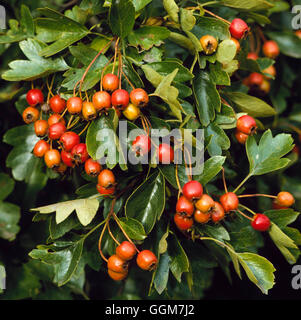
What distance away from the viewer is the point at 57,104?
89cm

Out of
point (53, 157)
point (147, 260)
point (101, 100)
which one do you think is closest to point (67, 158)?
point (53, 157)

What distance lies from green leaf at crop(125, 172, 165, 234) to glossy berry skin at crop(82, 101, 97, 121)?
0.18 meters

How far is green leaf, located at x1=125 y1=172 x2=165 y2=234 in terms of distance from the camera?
863mm

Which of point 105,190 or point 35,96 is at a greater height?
point 35,96

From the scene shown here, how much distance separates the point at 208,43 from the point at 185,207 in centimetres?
36

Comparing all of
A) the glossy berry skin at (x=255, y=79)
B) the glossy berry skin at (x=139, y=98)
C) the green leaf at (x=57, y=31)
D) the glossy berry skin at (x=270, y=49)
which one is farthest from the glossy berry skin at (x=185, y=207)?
the glossy berry skin at (x=270, y=49)

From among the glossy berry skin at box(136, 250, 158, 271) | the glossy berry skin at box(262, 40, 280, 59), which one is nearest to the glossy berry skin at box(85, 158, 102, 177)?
the glossy berry skin at box(136, 250, 158, 271)

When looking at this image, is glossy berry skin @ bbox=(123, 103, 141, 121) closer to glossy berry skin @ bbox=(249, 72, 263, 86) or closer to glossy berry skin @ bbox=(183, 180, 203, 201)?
glossy berry skin @ bbox=(183, 180, 203, 201)

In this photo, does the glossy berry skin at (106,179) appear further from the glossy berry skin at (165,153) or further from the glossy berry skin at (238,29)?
the glossy berry skin at (238,29)

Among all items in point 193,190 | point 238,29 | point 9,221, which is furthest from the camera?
point 9,221

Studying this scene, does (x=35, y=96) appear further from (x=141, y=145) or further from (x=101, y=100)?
(x=141, y=145)

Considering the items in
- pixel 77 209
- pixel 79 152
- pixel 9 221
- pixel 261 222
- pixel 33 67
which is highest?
pixel 33 67

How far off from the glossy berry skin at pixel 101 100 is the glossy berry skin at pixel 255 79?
0.56m

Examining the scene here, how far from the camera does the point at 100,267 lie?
3.21ft
